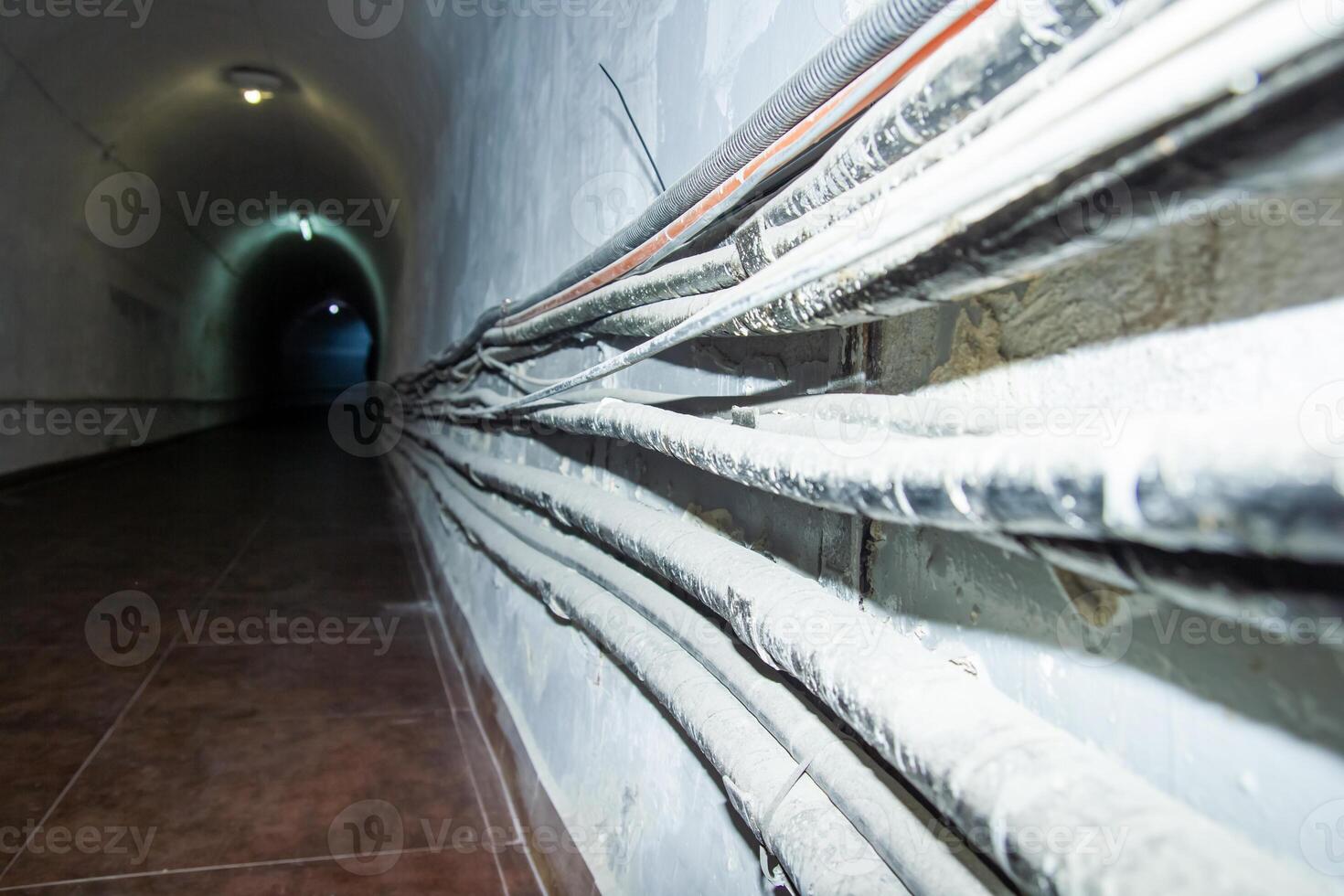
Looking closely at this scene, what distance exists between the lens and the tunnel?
360 millimetres

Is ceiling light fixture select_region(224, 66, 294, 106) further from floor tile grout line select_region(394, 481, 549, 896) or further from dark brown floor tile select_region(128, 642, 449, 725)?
dark brown floor tile select_region(128, 642, 449, 725)

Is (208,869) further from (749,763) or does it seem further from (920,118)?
(920,118)

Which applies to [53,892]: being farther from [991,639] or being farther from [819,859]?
[991,639]

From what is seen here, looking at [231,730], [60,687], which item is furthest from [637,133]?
[60,687]

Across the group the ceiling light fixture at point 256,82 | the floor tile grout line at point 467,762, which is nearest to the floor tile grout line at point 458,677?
the floor tile grout line at point 467,762

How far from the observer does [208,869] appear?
1523mm

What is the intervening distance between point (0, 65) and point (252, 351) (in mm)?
9099

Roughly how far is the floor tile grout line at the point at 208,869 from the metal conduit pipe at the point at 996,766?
122 centimetres

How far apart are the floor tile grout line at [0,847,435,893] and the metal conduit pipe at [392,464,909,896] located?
A: 0.72m

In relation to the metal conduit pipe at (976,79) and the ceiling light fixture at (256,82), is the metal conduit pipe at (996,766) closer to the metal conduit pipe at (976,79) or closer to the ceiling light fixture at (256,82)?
the metal conduit pipe at (976,79)

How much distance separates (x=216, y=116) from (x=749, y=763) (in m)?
7.32

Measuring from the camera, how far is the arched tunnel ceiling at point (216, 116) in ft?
14.1

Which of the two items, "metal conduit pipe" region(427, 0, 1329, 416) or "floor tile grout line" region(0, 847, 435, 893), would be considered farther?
"floor tile grout line" region(0, 847, 435, 893)

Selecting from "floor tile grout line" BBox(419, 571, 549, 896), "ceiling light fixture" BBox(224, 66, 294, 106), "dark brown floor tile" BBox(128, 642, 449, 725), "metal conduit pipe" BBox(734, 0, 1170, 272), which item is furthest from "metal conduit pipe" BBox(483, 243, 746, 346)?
"ceiling light fixture" BBox(224, 66, 294, 106)
